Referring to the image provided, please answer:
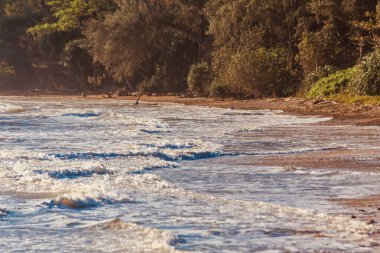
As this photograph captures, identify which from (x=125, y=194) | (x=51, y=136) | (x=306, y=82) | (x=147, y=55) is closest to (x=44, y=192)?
(x=125, y=194)

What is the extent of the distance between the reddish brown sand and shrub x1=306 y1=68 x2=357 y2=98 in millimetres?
827

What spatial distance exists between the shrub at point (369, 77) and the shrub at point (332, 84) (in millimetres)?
1205

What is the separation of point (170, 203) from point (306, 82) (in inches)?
1134

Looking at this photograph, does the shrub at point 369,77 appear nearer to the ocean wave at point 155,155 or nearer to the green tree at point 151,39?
the ocean wave at point 155,155

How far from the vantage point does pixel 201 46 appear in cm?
5116

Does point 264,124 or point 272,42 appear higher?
point 272,42

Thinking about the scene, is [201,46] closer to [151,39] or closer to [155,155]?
[151,39]

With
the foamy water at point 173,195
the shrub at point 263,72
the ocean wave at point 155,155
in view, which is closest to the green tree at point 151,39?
the shrub at point 263,72

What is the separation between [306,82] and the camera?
38.4 m

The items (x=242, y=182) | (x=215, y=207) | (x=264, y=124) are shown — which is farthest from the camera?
(x=264, y=124)

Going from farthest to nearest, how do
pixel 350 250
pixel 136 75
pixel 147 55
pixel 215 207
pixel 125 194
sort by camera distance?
pixel 136 75
pixel 147 55
pixel 125 194
pixel 215 207
pixel 350 250

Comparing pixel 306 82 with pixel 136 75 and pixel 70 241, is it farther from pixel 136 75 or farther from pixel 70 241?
pixel 70 241

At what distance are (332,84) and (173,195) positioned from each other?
24.9 metres

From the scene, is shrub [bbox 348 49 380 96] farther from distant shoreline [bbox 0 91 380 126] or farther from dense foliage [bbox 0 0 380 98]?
distant shoreline [bbox 0 91 380 126]
